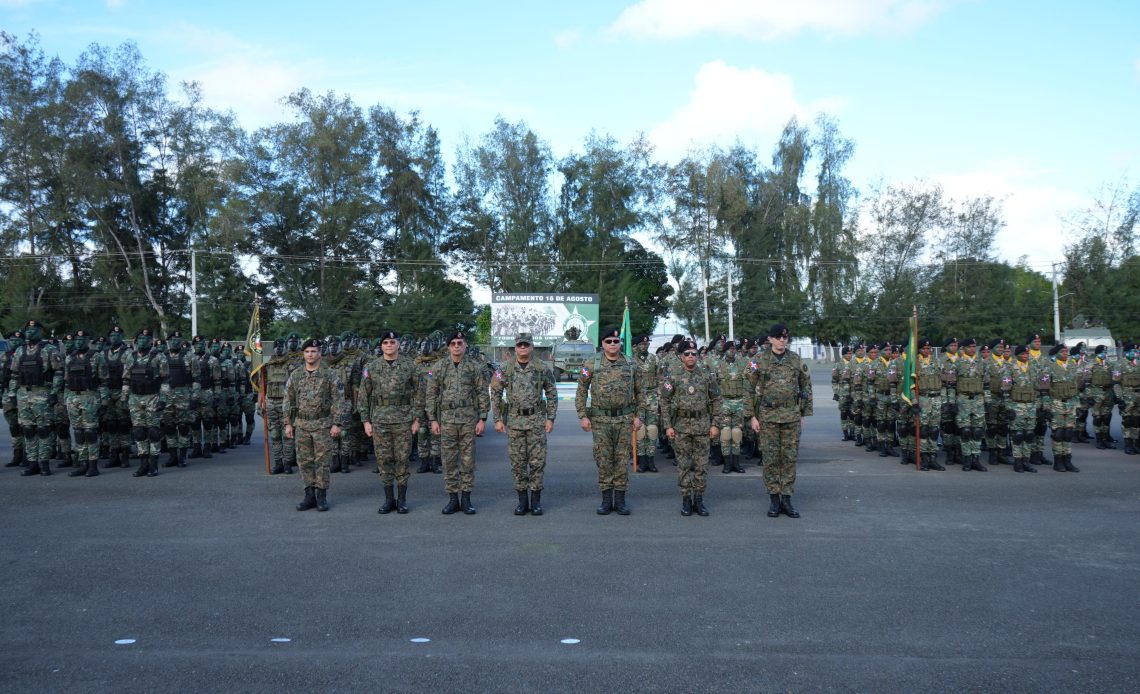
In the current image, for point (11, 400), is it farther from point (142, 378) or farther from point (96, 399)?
point (142, 378)

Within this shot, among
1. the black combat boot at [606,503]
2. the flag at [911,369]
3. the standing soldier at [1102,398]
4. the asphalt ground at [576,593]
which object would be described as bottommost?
the asphalt ground at [576,593]

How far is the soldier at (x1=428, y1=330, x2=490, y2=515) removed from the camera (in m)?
7.64

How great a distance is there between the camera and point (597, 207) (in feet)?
165

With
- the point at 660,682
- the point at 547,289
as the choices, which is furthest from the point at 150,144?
the point at 660,682

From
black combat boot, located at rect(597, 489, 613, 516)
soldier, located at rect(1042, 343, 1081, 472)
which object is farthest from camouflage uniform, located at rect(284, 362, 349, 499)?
soldier, located at rect(1042, 343, 1081, 472)

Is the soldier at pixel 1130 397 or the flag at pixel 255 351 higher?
the flag at pixel 255 351

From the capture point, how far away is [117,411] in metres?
10.4

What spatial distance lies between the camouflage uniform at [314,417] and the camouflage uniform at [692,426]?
3769mm

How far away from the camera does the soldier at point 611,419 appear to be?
25.0 ft

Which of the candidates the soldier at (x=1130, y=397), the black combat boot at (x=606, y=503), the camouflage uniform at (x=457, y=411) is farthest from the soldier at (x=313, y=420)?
the soldier at (x=1130, y=397)

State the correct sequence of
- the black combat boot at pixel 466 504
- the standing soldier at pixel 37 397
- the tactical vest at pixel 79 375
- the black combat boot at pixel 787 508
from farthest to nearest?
the standing soldier at pixel 37 397 < the tactical vest at pixel 79 375 < the black combat boot at pixel 466 504 < the black combat boot at pixel 787 508

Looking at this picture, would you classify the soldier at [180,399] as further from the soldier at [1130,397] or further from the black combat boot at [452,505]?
the soldier at [1130,397]

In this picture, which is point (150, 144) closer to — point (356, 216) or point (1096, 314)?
point (356, 216)

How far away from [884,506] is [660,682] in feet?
16.6
